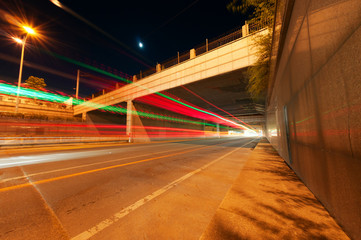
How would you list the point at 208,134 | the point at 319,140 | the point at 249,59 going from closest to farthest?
the point at 319,140 < the point at 249,59 < the point at 208,134

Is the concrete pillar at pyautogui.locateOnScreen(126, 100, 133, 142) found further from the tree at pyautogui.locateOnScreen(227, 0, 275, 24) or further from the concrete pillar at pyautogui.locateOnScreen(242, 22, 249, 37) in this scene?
the tree at pyautogui.locateOnScreen(227, 0, 275, 24)

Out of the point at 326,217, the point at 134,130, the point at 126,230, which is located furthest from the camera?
the point at 134,130

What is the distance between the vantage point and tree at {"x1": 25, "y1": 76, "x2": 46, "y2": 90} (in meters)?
33.9

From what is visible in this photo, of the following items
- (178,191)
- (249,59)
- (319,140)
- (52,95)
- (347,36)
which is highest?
(52,95)

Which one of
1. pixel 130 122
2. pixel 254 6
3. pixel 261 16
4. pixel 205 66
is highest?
pixel 205 66

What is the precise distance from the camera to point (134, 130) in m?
21.9

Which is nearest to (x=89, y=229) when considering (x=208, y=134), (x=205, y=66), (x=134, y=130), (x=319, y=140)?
(x=319, y=140)

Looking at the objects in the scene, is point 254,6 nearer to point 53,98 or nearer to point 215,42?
point 215,42

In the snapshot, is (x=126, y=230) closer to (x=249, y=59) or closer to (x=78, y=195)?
(x=78, y=195)

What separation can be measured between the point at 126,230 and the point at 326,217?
2.98 m

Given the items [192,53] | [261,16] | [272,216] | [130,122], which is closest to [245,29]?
[192,53]

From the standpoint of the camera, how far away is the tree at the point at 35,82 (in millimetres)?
33938

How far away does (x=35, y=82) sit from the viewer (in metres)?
34.2

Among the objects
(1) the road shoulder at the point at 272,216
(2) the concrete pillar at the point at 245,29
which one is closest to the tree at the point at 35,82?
(2) the concrete pillar at the point at 245,29
